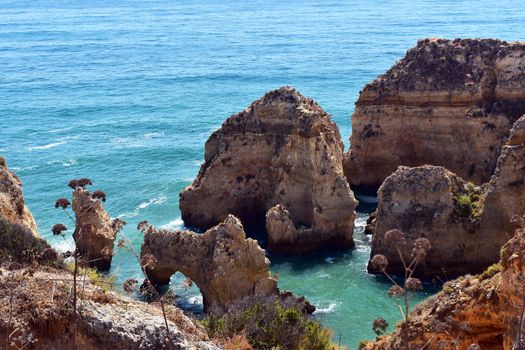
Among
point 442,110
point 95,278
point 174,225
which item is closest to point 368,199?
point 442,110

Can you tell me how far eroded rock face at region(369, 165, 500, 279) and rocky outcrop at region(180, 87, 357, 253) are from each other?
A: 13.3 feet

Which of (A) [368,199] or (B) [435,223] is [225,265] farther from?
(A) [368,199]

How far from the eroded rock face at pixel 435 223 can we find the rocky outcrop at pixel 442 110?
10.5 metres

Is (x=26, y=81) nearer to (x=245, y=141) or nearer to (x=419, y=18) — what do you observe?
(x=245, y=141)

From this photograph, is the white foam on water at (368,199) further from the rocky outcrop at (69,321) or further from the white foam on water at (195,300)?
the rocky outcrop at (69,321)

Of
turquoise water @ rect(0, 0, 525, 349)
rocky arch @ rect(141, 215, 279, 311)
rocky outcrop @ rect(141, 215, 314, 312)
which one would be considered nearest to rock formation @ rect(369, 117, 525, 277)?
turquoise water @ rect(0, 0, 525, 349)

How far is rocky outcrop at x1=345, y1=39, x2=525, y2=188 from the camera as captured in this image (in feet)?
157

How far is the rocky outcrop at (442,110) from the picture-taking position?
47781mm

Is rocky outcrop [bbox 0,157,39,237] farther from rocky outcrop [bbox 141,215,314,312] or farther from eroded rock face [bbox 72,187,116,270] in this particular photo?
eroded rock face [bbox 72,187,116,270]

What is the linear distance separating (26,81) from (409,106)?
62372 mm

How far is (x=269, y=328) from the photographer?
926 inches

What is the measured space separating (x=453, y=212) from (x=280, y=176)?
33.6ft

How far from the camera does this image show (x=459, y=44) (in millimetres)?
50562

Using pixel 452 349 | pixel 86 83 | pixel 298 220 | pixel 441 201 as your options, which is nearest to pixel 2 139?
Result: pixel 86 83
